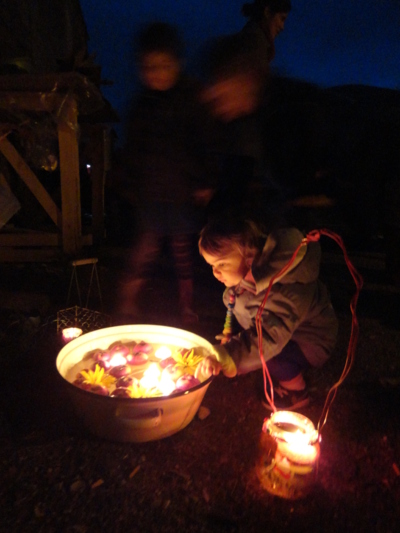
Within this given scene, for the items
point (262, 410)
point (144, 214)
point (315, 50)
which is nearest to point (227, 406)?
point (262, 410)

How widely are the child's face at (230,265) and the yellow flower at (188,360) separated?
0.42 meters

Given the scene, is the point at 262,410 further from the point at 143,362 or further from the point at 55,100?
the point at 55,100

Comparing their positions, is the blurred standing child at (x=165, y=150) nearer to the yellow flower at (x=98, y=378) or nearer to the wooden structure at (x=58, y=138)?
the yellow flower at (x=98, y=378)

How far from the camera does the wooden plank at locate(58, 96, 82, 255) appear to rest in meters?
3.82

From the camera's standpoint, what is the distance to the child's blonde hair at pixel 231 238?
5.56 feet

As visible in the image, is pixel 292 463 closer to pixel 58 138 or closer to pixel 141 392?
pixel 141 392

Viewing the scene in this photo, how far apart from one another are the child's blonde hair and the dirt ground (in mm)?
787

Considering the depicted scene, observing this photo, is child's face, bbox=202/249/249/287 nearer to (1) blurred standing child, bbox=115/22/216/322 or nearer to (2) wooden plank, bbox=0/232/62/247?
(1) blurred standing child, bbox=115/22/216/322

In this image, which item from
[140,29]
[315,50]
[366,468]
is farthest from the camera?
[315,50]

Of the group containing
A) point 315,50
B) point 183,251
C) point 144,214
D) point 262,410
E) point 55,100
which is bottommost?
point 262,410

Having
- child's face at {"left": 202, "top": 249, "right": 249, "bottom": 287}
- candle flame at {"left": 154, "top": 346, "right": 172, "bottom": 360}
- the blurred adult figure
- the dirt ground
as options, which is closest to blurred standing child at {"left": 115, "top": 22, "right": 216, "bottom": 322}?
the blurred adult figure

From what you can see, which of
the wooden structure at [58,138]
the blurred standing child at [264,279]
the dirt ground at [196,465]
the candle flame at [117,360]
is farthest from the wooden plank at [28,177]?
the blurred standing child at [264,279]

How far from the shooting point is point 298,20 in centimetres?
2616

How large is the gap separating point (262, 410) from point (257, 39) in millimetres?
2135
